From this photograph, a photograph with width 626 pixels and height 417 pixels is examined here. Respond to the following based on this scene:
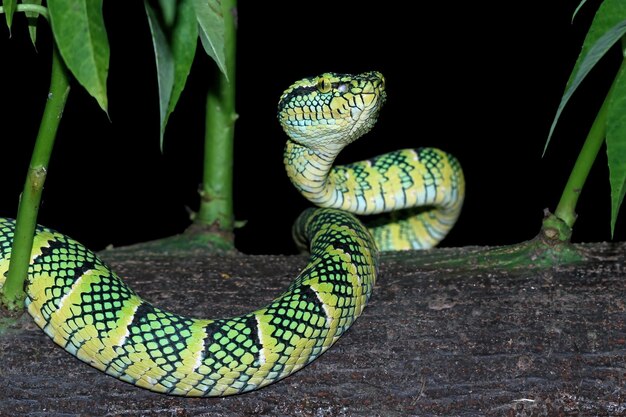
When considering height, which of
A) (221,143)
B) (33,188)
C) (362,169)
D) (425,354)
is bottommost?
(425,354)

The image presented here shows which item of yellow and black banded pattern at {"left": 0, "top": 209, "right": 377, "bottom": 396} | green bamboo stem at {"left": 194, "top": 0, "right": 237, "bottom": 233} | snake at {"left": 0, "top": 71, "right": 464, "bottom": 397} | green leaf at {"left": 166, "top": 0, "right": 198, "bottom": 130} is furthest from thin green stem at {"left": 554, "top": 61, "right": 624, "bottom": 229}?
green leaf at {"left": 166, "top": 0, "right": 198, "bottom": 130}

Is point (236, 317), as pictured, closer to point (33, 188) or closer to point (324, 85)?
point (33, 188)

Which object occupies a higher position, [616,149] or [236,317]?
[616,149]

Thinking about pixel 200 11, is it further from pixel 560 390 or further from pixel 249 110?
pixel 249 110

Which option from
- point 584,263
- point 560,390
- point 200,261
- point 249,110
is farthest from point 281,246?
point 560,390

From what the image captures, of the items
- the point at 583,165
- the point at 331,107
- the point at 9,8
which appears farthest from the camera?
the point at 331,107

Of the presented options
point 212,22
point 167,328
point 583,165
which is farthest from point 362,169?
point 212,22

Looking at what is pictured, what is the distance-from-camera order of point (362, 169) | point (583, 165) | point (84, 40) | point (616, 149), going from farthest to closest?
point (362, 169), point (583, 165), point (616, 149), point (84, 40)
